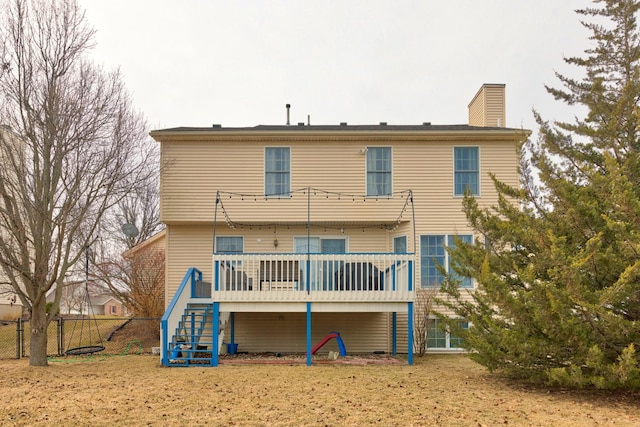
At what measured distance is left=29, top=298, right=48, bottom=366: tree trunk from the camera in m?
13.1

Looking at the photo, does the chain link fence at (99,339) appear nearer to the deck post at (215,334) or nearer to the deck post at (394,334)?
the deck post at (215,334)

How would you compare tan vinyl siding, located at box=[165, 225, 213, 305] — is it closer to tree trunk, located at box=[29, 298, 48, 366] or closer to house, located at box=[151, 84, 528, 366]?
house, located at box=[151, 84, 528, 366]

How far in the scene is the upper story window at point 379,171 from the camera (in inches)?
639

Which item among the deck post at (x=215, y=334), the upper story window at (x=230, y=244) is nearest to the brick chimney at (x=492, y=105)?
the upper story window at (x=230, y=244)

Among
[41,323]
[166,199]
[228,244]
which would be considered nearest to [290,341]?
[228,244]

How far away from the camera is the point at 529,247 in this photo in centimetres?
1016

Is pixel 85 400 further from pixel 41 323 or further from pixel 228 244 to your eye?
pixel 228 244

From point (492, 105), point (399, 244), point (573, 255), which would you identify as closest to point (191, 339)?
point (399, 244)

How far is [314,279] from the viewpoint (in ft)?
44.3

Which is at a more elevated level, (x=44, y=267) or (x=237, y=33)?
(x=237, y=33)

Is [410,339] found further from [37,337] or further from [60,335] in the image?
[60,335]

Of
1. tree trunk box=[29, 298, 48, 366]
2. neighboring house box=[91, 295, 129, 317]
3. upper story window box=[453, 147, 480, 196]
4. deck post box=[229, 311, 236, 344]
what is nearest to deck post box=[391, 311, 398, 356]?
upper story window box=[453, 147, 480, 196]

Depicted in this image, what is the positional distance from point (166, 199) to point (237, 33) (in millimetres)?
5684

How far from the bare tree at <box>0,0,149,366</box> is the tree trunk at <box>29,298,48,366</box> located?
2 centimetres
